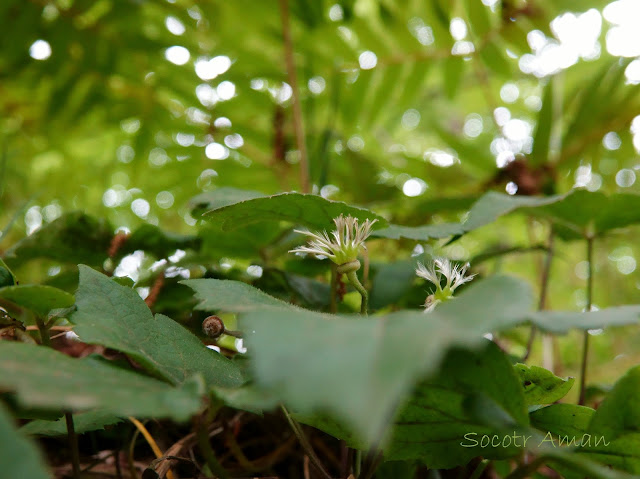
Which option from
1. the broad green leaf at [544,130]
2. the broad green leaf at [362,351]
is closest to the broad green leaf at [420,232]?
the broad green leaf at [362,351]

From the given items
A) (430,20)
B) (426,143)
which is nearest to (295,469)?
(430,20)

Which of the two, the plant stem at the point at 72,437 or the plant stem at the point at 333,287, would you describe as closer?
the plant stem at the point at 72,437

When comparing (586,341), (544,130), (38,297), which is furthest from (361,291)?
(544,130)

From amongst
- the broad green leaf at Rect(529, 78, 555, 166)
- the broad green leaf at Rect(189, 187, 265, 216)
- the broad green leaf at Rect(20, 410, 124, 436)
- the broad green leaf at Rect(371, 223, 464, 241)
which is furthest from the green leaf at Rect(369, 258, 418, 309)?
the broad green leaf at Rect(529, 78, 555, 166)

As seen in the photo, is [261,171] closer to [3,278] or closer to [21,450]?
[3,278]

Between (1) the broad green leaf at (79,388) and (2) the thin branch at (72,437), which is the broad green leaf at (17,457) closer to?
(1) the broad green leaf at (79,388)

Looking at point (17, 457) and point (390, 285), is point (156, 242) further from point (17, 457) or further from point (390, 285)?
point (17, 457)
